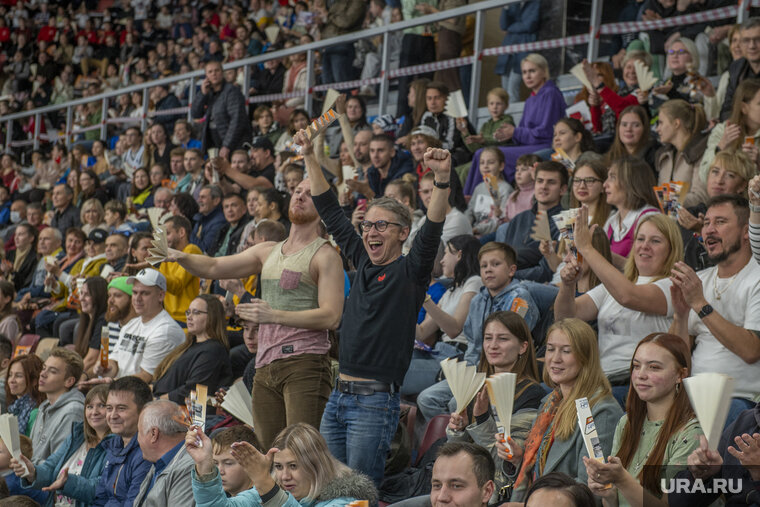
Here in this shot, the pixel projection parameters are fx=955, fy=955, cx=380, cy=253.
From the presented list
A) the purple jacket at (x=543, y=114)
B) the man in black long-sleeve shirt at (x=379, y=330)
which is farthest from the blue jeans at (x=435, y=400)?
the purple jacket at (x=543, y=114)

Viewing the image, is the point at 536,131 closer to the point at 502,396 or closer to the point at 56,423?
the point at 56,423

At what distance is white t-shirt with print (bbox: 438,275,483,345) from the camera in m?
5.36

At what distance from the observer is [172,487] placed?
4227 millimetres

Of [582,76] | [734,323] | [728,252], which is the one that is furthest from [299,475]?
[582,76]

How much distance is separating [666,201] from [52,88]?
1462cm

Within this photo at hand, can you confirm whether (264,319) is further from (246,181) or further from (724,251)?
(246,181)

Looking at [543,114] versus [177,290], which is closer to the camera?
[177,290]

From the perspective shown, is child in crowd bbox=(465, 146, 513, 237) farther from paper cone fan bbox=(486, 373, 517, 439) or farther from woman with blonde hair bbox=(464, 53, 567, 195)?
paper cone fan bbox=(486, 373, 517, 439)

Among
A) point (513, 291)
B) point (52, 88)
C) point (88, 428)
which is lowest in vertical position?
point (88, 428)

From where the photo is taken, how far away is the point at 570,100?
27.1 ft

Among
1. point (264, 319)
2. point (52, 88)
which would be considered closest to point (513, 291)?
point (264, 319)

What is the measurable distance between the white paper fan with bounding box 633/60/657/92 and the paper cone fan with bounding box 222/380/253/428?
3.82m

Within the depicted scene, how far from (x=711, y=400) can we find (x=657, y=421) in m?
0.59

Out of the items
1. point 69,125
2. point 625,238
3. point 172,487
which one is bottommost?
point 172,487
